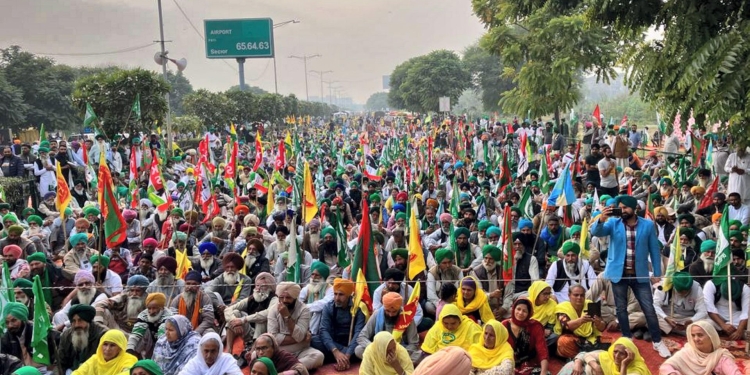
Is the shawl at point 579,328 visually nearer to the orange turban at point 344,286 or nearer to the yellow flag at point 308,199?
the orange turban at point 344,286

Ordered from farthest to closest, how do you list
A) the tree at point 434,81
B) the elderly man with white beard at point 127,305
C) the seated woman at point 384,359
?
the tree at point 434,81 < the elderly man with white beard at point 127,305 < the seated woman at point 384,359

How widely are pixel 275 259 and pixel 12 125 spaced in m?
36.6

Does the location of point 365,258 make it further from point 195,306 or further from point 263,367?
point 263,367

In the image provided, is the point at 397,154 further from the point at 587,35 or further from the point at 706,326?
the point at 706,326

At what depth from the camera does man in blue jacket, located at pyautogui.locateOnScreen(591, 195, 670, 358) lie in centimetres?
646

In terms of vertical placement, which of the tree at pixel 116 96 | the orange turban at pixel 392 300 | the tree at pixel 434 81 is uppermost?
the tree at pixel 434 81

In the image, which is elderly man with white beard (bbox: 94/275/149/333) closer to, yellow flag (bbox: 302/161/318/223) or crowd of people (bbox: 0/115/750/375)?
crowd of people (bbox: 0/115/750/375)

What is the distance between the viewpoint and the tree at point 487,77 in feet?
188

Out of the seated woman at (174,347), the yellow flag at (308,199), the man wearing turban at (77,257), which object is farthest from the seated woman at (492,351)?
the man wearing turban at (77,257)

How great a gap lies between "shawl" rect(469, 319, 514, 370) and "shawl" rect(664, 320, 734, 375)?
4.12ft

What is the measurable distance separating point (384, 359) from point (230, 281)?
2.72 meters

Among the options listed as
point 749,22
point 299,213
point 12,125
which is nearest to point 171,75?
point 12,125

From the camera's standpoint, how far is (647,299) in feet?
21.5

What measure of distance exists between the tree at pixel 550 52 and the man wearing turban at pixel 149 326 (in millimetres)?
14688
